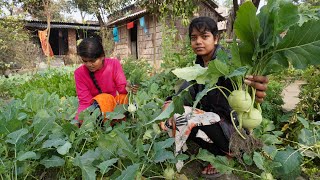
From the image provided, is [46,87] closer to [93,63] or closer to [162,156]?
[93,63]

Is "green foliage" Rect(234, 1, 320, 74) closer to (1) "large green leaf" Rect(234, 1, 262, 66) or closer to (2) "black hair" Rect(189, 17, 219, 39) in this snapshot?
(1) "large green leaf" Rect(234, 1, 262, 66)

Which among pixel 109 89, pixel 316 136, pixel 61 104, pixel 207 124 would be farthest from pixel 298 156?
pixel 61 104

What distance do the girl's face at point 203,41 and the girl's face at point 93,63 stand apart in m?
1.02

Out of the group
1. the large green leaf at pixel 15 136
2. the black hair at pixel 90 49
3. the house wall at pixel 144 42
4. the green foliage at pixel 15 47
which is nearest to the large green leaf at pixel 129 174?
the large green leaf at pixel 15 136

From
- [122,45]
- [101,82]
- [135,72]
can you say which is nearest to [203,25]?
[101,82]

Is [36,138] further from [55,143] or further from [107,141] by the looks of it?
[107,141]

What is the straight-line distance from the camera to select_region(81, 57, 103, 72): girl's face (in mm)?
2561

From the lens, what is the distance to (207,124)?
6.21ft

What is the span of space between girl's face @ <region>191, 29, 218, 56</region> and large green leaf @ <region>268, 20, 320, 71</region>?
818 mm

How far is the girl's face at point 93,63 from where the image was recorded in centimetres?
256

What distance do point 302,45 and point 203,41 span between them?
89 cm

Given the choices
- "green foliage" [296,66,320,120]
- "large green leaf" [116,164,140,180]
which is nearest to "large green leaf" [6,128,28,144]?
"large green leaf" [116,164,140,180]

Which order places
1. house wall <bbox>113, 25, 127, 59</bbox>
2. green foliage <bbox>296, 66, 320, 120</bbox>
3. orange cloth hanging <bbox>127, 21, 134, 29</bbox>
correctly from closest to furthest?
green foliage <bbox>296, 66, 320, 120</bbox> → orange cloth hanging <bbox>127, 21, 134, 29</bbox> → house wall <bbox>113, 25, 127, 59</bbox>

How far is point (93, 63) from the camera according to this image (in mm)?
2586
